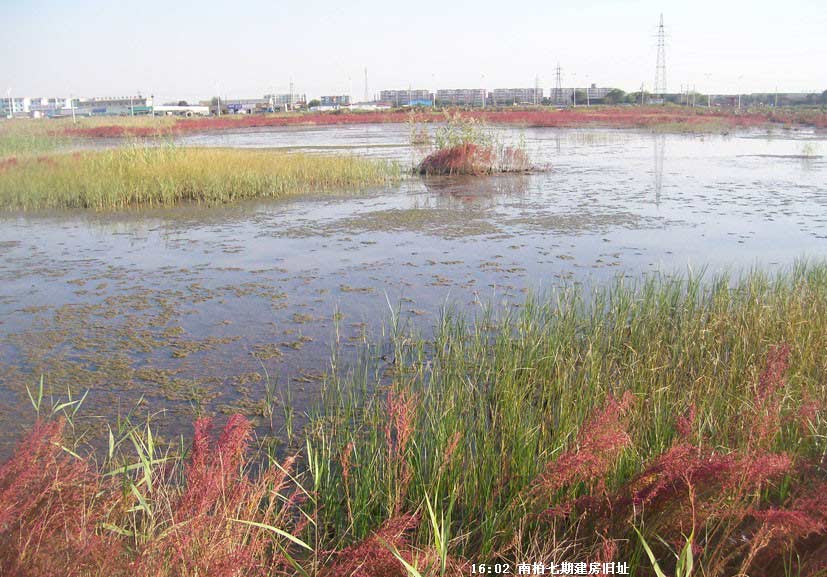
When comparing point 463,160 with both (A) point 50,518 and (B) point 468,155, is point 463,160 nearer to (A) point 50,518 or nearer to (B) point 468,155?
(B) point 468,155

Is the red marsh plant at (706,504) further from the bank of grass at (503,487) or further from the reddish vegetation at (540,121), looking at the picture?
the reddish vegetation at (540,121)

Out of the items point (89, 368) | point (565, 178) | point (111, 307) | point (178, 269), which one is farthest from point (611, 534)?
point (565, 178)

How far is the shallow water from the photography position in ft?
14.0

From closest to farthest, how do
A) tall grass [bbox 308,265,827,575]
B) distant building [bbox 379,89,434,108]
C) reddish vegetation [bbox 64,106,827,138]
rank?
1. tall grass [bbox 308,265,827,575]
2. reddish vegetation [bbox 64,106,827,138]
3. distant building [bbox 379,89,434,108]

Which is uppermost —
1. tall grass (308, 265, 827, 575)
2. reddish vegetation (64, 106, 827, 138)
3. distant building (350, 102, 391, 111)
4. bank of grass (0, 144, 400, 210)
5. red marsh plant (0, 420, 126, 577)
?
distant building (350, 102, 391, 111)

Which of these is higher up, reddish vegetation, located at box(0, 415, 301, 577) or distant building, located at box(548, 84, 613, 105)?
distant building, located at box(548, 84, 613, 105)

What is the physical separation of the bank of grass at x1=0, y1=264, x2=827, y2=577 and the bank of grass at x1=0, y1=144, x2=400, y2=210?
8.46 metres

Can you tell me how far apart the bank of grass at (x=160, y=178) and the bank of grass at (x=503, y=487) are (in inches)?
333

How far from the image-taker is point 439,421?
8.77ft

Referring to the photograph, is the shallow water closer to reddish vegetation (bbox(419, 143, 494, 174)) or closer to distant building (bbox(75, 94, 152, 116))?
reddish vegetation (bbox(419, 143, 494, 174))

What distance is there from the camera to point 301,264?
6973 millimetres

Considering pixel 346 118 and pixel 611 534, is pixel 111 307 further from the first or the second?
pixel 346 118

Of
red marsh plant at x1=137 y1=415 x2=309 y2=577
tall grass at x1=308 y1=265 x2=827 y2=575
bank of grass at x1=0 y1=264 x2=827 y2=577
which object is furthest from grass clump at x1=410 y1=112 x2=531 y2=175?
red marsh plant at x1=137 y1=415 x2=309 y2=577

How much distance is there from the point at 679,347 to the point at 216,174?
366 inches
